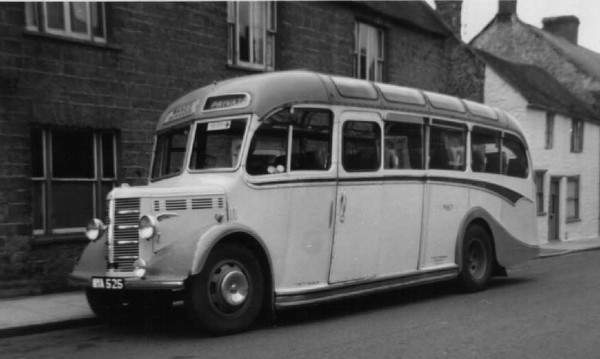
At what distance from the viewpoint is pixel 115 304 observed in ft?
25.3

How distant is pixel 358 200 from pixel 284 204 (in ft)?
3.95

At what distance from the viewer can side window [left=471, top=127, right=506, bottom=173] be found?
10281mm

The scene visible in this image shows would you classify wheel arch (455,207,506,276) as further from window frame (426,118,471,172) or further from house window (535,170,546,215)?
house window (535,170,546,215)

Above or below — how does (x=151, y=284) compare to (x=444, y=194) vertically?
below

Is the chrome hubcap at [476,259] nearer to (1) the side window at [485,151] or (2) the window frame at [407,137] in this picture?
(1) the side window at [485,151]

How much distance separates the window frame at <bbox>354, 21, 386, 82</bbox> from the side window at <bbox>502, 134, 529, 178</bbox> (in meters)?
6.06

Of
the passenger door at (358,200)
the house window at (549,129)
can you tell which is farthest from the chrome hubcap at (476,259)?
the house window at (549,129)

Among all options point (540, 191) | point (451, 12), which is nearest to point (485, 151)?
point (451, 12)

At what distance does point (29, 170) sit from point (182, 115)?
3548mm

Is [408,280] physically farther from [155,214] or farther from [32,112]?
[32,112]

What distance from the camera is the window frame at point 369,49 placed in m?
16.6

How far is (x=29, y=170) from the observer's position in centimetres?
1012

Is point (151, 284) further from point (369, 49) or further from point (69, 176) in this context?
point (369, 49)

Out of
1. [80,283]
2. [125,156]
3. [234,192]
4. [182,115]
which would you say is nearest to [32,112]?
[125,156]
